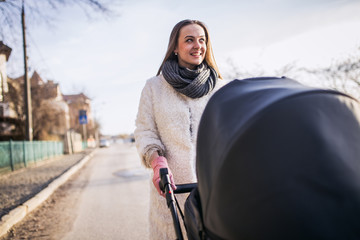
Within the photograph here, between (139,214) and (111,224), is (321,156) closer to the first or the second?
(111,224)

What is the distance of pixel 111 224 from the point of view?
4.77 metres

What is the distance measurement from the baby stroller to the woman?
0.94 m

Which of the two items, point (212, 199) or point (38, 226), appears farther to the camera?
point (38, 226)

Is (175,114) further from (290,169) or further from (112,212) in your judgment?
(112,212)

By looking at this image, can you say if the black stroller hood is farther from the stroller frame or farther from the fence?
the fence

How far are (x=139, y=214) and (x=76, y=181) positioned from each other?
519 centimetres

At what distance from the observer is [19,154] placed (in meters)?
13.0

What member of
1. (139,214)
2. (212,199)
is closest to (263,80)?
(212,199)

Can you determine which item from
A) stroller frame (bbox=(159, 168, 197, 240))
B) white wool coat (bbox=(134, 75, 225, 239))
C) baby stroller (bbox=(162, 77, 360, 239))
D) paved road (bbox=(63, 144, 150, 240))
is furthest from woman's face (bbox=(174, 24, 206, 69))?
paved road (bbox=(63, 144, 150, 240))

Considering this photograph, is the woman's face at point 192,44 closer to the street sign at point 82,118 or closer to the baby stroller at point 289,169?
the baby stroller at point 289,169

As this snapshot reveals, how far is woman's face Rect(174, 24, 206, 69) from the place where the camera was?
6.89 ft

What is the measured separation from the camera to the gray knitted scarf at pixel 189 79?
1.99 m

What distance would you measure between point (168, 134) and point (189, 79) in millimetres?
414

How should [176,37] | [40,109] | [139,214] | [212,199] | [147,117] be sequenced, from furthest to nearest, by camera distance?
[40,109] < [139,214] < [176,37] < [147,117] < [212,199]
